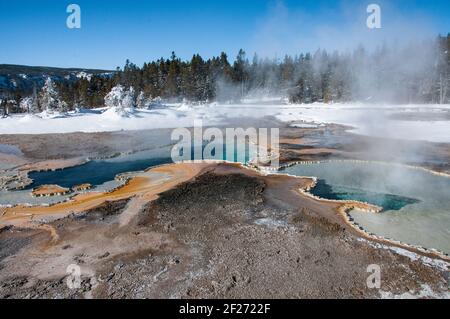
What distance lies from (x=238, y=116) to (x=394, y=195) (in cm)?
3371

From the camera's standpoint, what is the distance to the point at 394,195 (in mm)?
13477

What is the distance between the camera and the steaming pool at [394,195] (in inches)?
399

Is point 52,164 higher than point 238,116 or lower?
lower

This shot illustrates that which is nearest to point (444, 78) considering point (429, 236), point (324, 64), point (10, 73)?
point (324, 64)

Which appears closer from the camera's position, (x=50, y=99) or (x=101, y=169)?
(x=101, y=169)

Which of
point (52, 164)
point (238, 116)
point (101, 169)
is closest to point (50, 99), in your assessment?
point (238, 116)

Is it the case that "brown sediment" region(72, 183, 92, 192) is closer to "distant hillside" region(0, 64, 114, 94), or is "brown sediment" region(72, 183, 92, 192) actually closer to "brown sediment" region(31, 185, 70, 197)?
"brown sediment" region(31, 185, 70, 197)

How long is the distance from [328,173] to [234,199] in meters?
6.21

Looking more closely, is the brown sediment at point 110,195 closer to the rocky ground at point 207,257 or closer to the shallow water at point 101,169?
the rocky ground at point 207,257

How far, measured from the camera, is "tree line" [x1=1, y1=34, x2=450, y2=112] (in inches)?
1973

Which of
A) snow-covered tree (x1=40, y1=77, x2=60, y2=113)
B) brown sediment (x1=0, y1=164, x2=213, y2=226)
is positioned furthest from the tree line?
brown sediment (x1=0, y1=164, x2=213, y2=226)

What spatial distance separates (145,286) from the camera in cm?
750

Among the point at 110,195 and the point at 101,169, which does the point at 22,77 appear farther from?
the point at 110,195

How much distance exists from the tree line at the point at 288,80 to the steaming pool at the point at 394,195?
3405 centimetres
